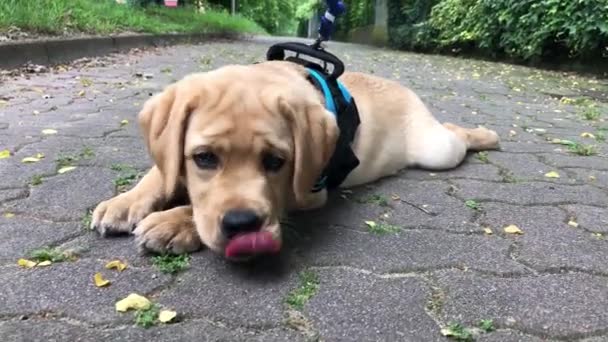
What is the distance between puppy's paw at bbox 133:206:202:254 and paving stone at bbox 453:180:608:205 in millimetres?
1669

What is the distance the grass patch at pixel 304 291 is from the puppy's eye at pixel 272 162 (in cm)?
41

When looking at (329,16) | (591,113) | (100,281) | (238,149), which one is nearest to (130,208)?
(100,281)

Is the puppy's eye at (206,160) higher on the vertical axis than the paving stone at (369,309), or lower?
higher

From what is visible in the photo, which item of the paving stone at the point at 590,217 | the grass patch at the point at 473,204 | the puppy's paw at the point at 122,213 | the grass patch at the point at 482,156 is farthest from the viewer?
the grass patch at the point at 482,156

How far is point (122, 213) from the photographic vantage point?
2.58 metres

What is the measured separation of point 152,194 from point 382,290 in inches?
41.7

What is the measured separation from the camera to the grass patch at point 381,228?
2807mm

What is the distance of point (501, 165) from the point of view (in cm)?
417

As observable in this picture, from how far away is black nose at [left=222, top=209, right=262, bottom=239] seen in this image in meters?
2.13

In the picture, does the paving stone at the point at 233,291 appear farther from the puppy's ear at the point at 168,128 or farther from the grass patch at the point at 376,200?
the grass patch at the point at 376,200

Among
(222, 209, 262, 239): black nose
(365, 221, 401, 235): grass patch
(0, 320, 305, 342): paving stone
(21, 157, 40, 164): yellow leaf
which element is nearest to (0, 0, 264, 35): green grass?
(21, 157, 40, 164): yellow leaf

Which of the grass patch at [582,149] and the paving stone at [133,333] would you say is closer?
the paving stone at [133,333]

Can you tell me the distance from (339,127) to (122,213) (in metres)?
1.04

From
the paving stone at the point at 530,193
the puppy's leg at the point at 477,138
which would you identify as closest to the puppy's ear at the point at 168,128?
the paving stone at the point at 530,193
